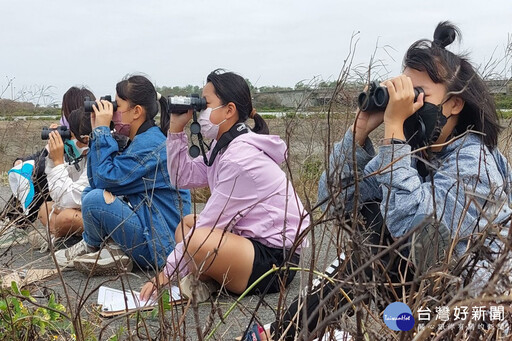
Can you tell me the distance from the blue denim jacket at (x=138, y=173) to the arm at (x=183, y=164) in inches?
5.5

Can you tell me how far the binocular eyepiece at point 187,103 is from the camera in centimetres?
318

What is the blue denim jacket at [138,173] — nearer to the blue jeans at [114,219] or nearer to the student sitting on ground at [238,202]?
the blue jeans at [114,219]

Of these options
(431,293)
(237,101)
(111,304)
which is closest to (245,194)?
(237,101)

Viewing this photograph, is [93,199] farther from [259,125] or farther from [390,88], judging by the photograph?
[390,88]

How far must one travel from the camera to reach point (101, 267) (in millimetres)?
3455

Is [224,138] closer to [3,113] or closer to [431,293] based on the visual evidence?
[431,293]

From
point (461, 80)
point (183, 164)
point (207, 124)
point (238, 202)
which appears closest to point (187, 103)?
point (207, 124)

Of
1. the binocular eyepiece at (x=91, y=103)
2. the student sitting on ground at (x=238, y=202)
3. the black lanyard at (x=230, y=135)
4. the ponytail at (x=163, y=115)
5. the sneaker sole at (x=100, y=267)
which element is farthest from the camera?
the ponytail at (x=163, y=115)

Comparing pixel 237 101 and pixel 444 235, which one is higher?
pixel 237 101

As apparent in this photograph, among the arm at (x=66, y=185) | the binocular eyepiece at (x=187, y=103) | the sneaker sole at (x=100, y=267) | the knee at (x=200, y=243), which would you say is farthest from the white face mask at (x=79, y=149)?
the knee at (x=200, y=243)

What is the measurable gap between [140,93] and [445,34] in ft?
6.72

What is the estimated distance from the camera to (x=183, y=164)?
3412 mm

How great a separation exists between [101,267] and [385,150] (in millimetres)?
2060

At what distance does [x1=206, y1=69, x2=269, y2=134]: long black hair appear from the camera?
3.19m
